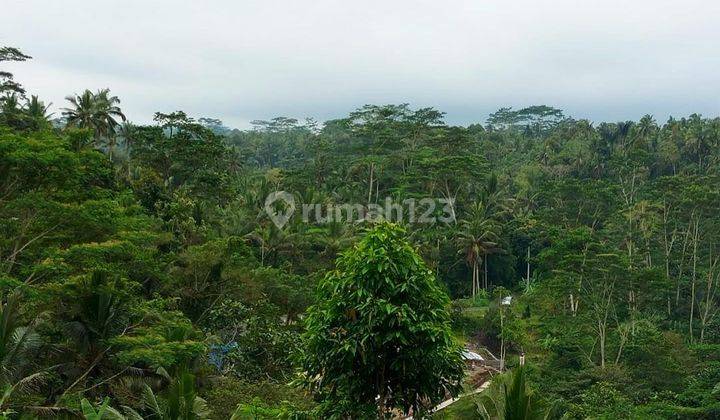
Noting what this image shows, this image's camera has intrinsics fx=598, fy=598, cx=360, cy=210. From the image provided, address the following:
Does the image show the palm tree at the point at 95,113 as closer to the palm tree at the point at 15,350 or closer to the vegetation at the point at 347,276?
the vegetation at the point at 347,276

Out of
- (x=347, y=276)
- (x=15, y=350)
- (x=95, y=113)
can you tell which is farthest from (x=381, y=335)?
(x=95, y=113)

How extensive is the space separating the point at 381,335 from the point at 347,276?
81 centimetres

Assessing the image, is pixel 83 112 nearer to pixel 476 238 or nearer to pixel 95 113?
pixel 95 113

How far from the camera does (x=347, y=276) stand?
284 inches

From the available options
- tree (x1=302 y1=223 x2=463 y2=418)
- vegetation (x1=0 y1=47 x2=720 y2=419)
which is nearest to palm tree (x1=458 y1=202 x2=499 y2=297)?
vegetation (x1=0 y1=47 x2=720 y2=419)

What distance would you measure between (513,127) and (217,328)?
81.8 meters

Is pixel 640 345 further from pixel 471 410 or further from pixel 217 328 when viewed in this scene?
pixel 217 328

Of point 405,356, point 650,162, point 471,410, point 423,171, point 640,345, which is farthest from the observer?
point 650,162

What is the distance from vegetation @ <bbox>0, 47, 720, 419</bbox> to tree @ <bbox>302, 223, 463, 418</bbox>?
1.1 inches

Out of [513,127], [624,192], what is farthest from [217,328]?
[513,127]

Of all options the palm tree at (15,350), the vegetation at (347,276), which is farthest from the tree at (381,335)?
the palm tree at (15,350)

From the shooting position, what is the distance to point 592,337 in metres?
26.8

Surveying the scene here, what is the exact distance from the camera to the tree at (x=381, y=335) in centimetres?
692

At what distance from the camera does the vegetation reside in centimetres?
740
